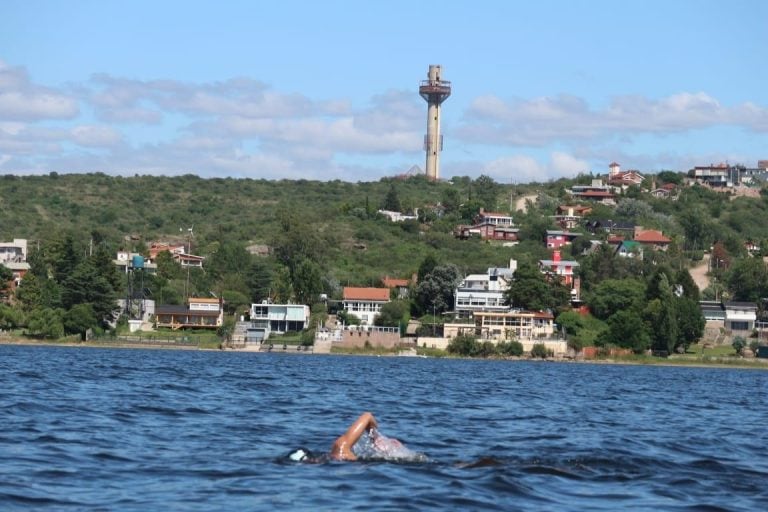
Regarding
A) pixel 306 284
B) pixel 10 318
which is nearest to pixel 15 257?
pixel 10 318

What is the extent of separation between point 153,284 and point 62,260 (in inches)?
420

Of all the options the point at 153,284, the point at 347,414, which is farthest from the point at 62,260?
the point at 347,414

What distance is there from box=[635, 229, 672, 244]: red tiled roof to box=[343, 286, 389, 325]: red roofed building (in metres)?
53.8

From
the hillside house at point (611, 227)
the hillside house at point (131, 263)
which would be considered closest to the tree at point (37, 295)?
the hillside house at point (131, 263)

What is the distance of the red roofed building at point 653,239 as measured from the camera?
181m

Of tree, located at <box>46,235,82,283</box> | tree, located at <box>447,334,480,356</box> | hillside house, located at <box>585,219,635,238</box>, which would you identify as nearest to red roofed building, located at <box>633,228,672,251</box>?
hillside house, located at <box>585,219,635,238</box>

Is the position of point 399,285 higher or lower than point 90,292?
higher

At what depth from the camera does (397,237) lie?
182 meters

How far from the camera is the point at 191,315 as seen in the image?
133 metres

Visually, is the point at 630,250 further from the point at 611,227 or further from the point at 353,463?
the point at 353,463

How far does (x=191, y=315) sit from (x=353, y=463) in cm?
10656

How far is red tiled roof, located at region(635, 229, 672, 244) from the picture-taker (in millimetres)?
181625

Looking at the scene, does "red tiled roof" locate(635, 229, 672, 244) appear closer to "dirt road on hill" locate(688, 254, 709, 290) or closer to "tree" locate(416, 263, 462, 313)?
"dirt road on hill" locate(688, 254, 709, 290)

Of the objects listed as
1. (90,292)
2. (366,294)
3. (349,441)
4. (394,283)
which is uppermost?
(394,283)
